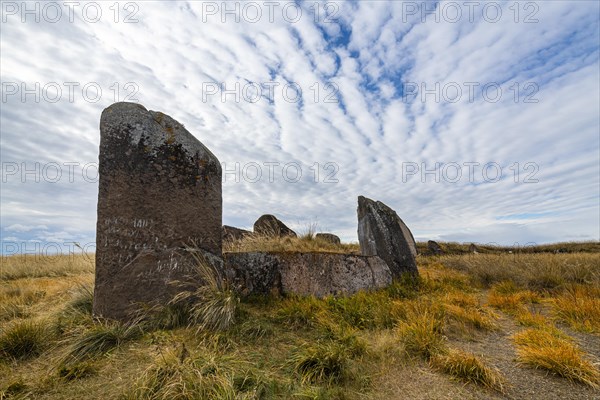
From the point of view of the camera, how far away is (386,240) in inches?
277

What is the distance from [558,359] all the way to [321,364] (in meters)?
1.96

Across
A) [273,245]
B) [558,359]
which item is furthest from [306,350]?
[273,245]

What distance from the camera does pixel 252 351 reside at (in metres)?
3.19

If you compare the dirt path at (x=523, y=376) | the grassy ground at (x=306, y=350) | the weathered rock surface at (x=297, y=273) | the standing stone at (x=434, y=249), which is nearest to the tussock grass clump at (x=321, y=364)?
the grassy ground at (x=306, y=350)

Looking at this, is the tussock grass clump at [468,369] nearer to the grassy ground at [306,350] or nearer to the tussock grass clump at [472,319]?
the grassy ground at [306,350]

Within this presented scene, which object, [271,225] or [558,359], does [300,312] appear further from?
[271,225]

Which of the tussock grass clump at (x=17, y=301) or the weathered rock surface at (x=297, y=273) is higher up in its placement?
the weathered rock surface at (x=297, y=273)

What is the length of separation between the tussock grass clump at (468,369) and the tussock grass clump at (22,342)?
380 cm

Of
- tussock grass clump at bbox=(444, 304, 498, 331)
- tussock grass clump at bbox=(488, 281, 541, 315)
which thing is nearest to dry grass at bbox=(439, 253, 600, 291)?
tussock grass clump at bbox=(488, 281, 541, 315)

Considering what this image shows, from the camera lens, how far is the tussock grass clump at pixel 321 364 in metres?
2.61

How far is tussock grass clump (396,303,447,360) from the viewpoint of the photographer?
3104 mm

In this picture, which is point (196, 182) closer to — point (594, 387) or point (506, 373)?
point (506, 373)

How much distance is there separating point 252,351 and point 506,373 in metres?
2.19

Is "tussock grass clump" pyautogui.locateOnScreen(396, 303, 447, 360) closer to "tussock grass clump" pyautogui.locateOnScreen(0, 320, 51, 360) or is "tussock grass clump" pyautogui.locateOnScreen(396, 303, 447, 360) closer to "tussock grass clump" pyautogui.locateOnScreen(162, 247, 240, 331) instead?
"tussock grass clump" pyautogui.locateOnScreen(162, 247, 240, 331)
